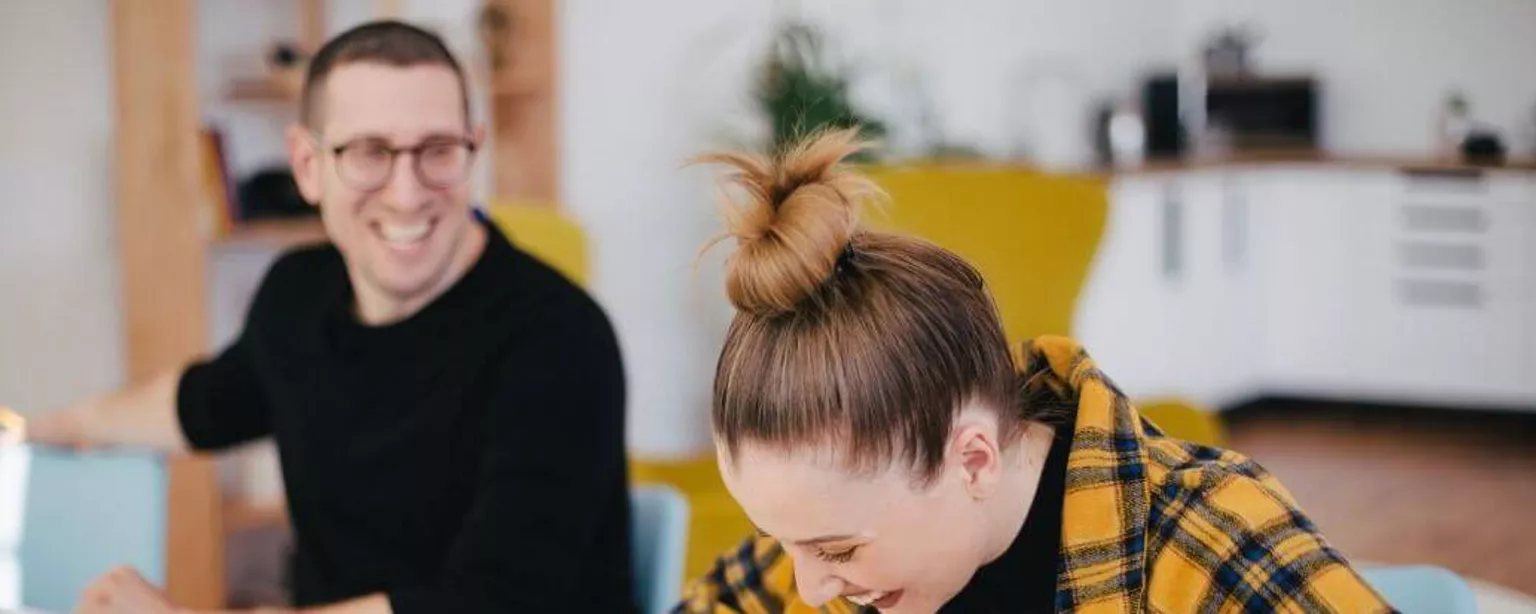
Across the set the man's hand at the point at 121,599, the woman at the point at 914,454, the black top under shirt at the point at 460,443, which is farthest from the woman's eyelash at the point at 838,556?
the man's hand at the point at 121,599

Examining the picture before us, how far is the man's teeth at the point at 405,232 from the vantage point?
6.49ft

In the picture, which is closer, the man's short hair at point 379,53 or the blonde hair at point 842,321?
the blonde hair at point 842,321

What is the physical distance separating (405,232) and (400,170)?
71mm

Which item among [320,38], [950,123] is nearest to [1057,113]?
[950,123]

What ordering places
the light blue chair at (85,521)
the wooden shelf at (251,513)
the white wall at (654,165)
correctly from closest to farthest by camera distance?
1. the light blue chair at (85,521)
2. the wooden shelf at (251,513)
3. the white wall at (654,165)

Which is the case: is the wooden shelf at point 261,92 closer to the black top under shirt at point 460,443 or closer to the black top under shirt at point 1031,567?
the black top under shirt at point 460,443

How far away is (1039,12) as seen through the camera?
662cm

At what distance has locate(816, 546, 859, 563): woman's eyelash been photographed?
4.10 feet

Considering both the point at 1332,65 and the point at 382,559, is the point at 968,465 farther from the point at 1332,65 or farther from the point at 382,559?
the point at 1332,65

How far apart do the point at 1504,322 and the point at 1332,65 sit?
1454 millimetres

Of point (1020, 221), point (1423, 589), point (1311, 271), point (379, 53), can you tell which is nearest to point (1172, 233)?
point (1311, 271)

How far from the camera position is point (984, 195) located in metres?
3.85

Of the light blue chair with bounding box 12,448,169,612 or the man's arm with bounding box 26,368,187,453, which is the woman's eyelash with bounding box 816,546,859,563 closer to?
the light blue chair with bounding box 12,448,169,612

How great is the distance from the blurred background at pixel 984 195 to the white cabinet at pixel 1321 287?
0.04 feet
